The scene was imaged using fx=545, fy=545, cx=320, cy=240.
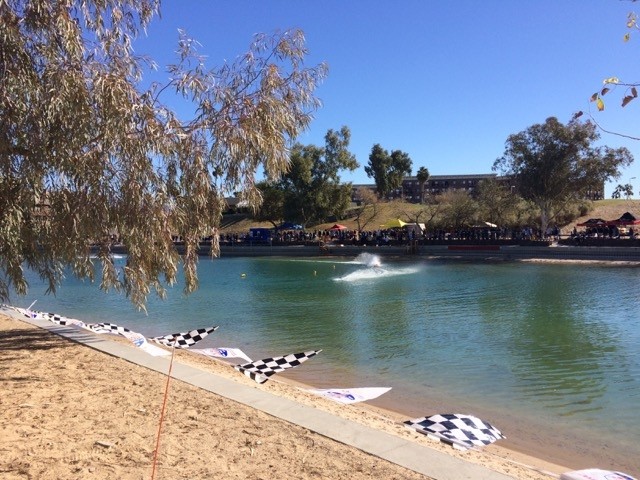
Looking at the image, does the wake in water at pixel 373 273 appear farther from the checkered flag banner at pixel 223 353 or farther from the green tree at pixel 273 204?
the green tree at pixel 273 204

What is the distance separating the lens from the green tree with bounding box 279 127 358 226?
64.1 meters

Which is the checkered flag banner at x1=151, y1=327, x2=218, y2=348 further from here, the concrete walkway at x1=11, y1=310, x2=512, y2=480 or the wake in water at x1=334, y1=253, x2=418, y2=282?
the wake in water at x1=334, y1=253, x2=418, y2=282

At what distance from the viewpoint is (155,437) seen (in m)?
5.05

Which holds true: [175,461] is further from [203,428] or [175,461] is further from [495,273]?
[495,273]

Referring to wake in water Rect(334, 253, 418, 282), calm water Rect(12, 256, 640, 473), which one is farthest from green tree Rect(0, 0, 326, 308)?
wake in water Rect(334, 253, 418, 282)

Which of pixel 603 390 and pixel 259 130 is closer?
pixel 259 130

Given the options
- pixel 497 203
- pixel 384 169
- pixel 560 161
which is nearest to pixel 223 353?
pixel 560 161

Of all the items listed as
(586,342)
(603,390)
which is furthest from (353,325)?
(603,390)

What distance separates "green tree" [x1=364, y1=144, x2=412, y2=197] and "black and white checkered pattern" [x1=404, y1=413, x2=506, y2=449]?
80282mm

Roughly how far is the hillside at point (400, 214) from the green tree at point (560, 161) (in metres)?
15.7

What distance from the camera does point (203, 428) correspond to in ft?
17.4

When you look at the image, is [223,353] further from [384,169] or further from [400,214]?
[384,169]

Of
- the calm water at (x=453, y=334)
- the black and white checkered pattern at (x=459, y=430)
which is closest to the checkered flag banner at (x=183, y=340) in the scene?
the calm water at (x=453, y=334)

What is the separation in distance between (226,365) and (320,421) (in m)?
4.68
